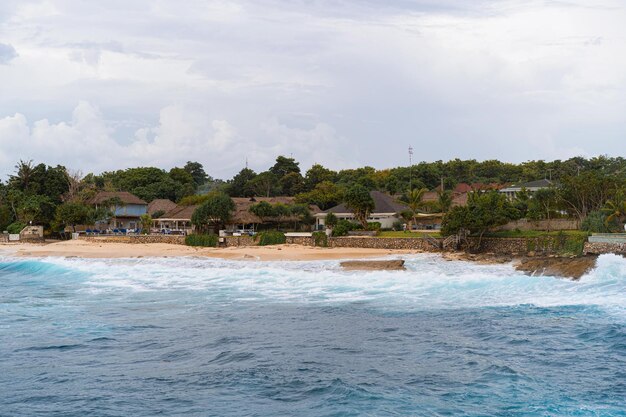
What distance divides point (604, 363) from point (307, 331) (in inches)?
292

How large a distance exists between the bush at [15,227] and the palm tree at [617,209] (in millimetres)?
49199

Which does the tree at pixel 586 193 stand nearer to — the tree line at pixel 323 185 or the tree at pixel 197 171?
the tree line at pixel 323 185

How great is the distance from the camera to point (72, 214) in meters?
58.3

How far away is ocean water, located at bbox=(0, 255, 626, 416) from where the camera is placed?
1204 centimetres

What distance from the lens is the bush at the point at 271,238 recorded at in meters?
48.4

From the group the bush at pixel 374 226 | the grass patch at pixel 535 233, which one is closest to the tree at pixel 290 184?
the bush at pixel 374 226

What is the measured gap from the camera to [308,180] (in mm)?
82625

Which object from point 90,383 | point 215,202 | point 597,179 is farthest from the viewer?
point 215,202

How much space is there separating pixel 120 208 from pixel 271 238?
24534mm

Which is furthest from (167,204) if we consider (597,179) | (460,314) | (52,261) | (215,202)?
(460,314)

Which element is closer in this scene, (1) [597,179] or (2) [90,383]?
(2) [90,383]

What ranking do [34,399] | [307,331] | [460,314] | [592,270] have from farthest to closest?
[592,270], [460,314], [307,331], [34,399]

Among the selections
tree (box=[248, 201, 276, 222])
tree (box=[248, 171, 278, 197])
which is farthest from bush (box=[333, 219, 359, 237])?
tree (box=[248, 171, 278, 197])

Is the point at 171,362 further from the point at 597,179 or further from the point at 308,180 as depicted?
the point at 308,180
